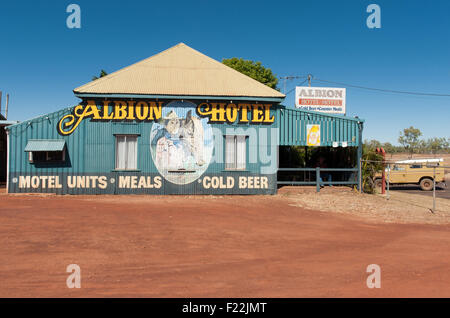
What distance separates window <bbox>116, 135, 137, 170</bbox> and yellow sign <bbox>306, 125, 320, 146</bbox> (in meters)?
9.97

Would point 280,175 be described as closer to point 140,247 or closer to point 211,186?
point 211,186

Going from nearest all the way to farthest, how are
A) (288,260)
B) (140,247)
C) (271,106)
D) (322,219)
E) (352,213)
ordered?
(288,260)
(140,247)
(322,219)
(352,213)
(271,106)

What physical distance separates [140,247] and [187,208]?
17.5 ft

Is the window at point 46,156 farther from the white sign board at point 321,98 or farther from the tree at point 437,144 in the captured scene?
the tree at point 437,144

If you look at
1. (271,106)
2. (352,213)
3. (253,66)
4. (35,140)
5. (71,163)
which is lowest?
(352,213)

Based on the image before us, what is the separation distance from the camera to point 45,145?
15156mm

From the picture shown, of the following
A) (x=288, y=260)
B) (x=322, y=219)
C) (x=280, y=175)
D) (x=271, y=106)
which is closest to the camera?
(x=288, y=260)

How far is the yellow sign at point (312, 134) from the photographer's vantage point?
1698 cm

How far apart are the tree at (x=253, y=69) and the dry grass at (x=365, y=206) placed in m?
25.6

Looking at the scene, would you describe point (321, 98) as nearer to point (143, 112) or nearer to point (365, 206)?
point (365, 206)

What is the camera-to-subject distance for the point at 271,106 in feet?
54.4

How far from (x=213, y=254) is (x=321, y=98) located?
29.2 meters

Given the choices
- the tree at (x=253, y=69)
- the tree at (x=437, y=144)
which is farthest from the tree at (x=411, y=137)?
the tree at (x=253, y=69)

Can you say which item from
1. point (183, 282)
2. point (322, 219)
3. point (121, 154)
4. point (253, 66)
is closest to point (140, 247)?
point (183, 282)
